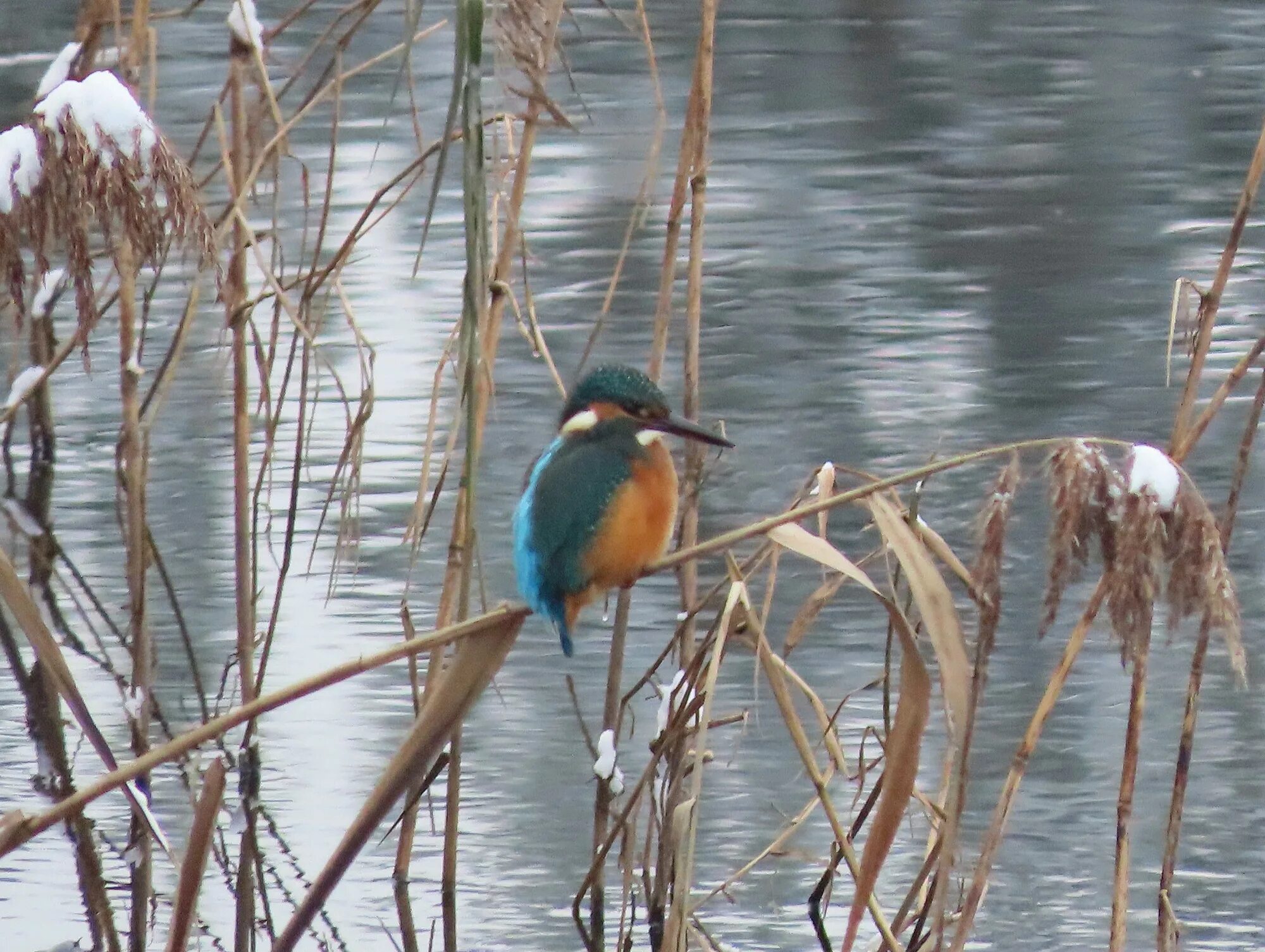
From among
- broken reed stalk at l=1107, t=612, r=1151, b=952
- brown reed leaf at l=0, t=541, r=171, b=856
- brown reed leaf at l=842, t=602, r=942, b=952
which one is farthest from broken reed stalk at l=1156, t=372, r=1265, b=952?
brown reed leaf at l=0, t=541, r=171, b=856

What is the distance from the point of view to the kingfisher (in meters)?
1.80

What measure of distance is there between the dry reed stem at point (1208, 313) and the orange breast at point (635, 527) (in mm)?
489

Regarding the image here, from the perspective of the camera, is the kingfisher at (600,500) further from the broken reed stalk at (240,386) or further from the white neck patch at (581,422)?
the broken reed stalk at (240,386)

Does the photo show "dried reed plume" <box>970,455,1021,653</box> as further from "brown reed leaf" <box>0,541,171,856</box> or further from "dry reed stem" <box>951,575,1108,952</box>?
"brown reed leaf" <box>0,541,171,856</box>

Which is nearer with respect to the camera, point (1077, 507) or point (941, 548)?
point (1077, 507)

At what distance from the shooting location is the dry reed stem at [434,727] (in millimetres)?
1524

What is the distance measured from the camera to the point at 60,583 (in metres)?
3.22

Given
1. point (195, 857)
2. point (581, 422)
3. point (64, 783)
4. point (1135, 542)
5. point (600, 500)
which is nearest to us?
point (1135, 542)

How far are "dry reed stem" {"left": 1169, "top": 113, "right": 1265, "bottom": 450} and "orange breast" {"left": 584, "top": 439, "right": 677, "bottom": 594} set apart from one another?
489 millimetres

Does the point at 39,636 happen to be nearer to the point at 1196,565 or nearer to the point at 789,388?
the point at 1196,565

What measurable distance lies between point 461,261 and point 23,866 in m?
2.57

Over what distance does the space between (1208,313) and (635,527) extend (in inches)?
23.2

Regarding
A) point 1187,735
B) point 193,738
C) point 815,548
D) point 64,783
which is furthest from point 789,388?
point 193,738

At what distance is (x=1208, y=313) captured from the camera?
1.80 m
